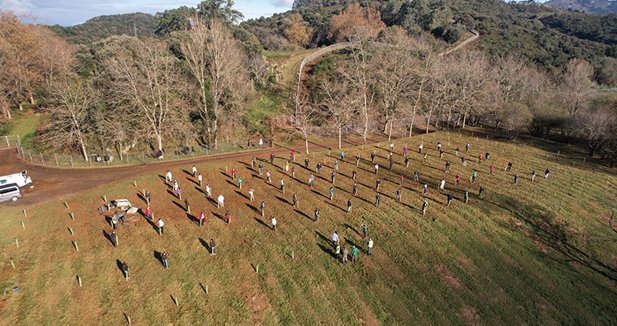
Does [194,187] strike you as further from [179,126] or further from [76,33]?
[76,33]

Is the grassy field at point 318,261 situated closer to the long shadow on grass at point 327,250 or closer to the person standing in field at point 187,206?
the long shadow on grass at point 327,250

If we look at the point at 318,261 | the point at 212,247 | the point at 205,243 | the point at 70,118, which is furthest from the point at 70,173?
the point at 318,261

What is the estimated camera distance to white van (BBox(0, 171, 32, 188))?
3494 centimetres

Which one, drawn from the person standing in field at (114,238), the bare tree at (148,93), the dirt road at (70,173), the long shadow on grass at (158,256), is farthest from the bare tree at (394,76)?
the person standing in field at (114,238)

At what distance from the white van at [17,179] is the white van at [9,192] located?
123 centimetres

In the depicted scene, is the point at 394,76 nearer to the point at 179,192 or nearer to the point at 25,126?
the point at 179,192

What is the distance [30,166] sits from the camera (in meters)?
42.1

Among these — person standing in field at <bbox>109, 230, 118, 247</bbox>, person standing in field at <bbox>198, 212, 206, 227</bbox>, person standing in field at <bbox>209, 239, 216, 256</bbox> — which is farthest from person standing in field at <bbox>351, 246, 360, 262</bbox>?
person standing in field at <bbox>109, 230, 118, 247</bbox>

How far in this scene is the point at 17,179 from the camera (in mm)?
35781

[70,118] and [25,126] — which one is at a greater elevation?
[70,118]

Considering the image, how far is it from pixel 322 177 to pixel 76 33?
169334 millimetres

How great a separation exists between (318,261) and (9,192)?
31.3 m

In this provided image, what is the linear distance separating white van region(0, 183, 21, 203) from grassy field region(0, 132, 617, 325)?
6.63 feet

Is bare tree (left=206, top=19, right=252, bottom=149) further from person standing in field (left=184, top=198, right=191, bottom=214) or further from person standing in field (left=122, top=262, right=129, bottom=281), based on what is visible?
person standing in field (left=122, top=262, right=129, bottom=281)
